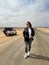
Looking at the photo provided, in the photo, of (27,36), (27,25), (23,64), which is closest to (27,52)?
(27,36)

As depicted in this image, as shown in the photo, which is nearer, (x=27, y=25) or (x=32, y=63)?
(x=32, y=63)

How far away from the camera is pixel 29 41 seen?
931 centimetres

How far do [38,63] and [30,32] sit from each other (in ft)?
7.04

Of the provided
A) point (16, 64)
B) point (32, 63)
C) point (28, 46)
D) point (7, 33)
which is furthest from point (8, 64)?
point (7, 33)

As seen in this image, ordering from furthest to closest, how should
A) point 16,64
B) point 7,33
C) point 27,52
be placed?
1. point 7,33
2. point 27,52
3. point 16,64

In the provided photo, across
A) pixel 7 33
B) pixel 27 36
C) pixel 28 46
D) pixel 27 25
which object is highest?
pixel 27 25

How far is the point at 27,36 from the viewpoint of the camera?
919cm

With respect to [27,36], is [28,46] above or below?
below

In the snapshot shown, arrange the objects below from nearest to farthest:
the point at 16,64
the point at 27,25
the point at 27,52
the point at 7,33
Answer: the point at 16,64
the point at 27,25
the point at 27,52
the point at 7,33

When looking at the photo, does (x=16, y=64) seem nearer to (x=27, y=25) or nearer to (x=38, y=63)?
(x=38, y=63)

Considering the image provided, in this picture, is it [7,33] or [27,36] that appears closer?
[27,36]

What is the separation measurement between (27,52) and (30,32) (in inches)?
53.4

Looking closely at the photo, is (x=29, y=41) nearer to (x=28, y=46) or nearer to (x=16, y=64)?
(x=28, y=46)

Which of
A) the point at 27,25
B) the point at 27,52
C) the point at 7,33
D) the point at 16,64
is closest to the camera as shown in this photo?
the point at 16,64
